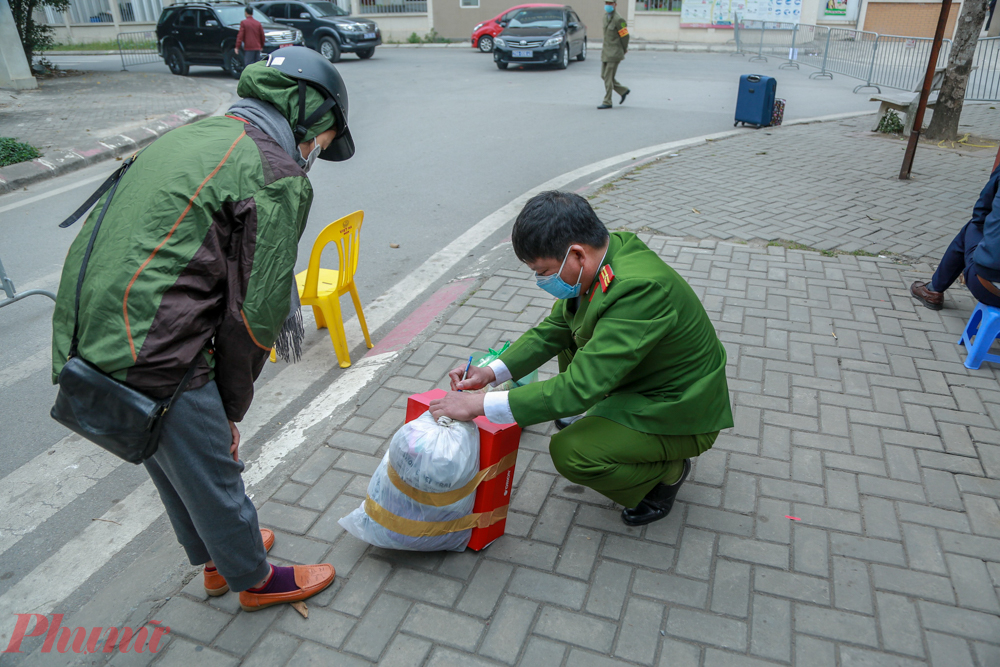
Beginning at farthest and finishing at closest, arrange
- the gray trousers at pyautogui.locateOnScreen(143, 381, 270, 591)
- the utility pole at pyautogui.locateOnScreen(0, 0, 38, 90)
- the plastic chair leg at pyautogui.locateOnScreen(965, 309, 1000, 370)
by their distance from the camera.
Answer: the utility pole at pyautogui.locateOnScreen(0, 0, 38, 90) → the plastic chair leg at pyautogui.locateOnScreen(965, 309, 1000, 370) → the gray trousers at pyautogui.locateOnScreen(143, 381, 270, 591)

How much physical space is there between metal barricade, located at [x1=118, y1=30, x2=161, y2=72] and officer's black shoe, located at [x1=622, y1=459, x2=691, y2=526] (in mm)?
20751

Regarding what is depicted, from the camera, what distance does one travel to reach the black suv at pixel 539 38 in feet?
56.6

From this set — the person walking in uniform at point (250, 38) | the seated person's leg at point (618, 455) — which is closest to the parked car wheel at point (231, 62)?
the person walking in uniform at point (250, 38)

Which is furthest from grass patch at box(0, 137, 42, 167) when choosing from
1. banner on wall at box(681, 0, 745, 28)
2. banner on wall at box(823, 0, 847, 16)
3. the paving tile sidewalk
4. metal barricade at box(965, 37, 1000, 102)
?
Answer: banner on wall at box(823, 0, 847, 16)

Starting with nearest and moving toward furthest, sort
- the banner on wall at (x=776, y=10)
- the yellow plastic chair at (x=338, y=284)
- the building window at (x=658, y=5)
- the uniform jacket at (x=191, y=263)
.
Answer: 1. the uniform jacket at (x=191, y=263)
2. the yellow plastic chair at (x=338, y=284)
3. the banner on wall at (x=776, y=10)
4. the building window at (x=658, y=5)

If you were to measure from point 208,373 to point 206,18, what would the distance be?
58.7ft

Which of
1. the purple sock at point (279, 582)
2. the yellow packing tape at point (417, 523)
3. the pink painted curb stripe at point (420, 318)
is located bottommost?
the pink painted curb stripe at point (420, 318)

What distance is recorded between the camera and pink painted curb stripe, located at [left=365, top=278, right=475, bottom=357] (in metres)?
4.34

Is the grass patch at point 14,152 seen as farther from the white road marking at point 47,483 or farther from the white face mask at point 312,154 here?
the white face mask at point 312,154

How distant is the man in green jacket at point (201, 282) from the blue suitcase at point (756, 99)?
9726 mm

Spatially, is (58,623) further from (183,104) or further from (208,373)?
(183,104)

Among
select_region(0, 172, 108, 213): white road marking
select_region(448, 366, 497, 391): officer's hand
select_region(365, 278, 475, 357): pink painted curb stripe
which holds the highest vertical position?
select_region(448, 366, 497, 391): officer's hand

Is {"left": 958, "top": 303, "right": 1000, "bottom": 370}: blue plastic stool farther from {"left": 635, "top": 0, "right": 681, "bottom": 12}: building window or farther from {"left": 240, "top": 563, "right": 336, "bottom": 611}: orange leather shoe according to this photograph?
Result: {"left": 635, "top": 0, "right": 681, "bottom": 12}: building window

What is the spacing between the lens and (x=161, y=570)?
264 cm
